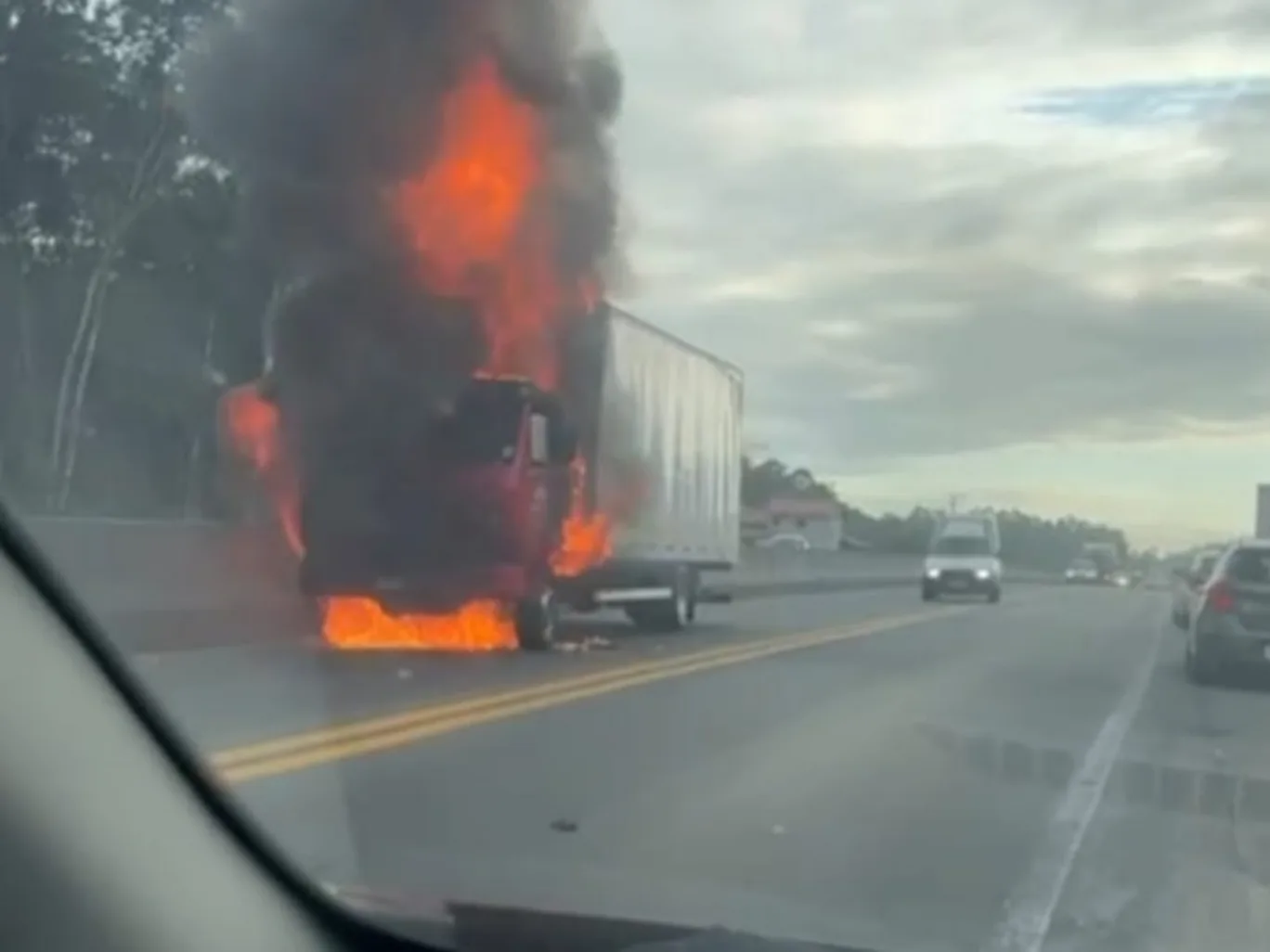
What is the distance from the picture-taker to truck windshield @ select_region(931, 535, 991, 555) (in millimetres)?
53875

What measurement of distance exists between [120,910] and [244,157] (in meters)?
23.4

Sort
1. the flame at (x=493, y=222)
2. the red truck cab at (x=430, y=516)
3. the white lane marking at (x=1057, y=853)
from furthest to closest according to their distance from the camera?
the flame at (x=493, y=222) < the red truck cab at (x=430, y=516) < the white lane marking at (x=1057, y=853)

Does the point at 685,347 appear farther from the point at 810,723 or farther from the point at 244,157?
the point at 810,723

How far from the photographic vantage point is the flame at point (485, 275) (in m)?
23.8

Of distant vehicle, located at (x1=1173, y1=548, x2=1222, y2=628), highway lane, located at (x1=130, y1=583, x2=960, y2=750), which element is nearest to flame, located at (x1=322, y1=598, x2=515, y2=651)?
highway lane, located at (x1=130, y1=583, x2=960, y2=750)

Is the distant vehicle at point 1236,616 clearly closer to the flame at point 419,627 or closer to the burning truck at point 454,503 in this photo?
the burning truck at point 454,503

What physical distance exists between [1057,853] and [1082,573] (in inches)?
2686

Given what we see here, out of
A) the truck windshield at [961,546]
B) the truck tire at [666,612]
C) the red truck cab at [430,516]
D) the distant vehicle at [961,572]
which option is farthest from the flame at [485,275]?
the truck windshield at [961,546]

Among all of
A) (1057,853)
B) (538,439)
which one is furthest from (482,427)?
(1057,853)

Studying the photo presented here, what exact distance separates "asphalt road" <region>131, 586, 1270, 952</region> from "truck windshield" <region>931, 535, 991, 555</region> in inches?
1172

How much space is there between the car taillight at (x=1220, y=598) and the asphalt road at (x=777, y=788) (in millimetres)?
854

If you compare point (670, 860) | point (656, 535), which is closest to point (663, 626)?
point (656, 535)

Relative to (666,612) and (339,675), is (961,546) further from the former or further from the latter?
(339,675)

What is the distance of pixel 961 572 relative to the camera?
52906 mm
